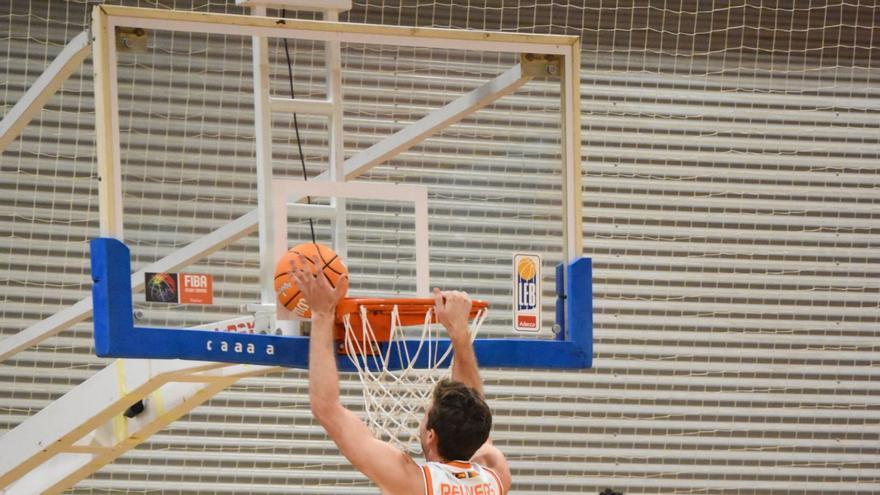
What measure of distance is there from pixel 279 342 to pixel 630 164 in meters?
5.29

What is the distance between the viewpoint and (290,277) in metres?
5.84

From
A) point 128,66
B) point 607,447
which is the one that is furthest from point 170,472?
point 128,66

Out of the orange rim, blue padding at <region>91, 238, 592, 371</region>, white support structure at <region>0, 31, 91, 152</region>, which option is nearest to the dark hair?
the orange rim

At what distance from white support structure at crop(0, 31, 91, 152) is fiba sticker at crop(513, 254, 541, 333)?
2.34 m

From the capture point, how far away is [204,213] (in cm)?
623

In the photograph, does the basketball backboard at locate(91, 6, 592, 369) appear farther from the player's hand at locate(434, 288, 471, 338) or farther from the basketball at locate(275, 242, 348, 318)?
the player's hand at locate(434, 288, 471, 338)

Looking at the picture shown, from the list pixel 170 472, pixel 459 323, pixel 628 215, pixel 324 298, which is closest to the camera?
pixel 324 298

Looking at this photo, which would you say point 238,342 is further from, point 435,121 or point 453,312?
point 435,121

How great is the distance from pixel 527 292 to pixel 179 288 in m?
1.68

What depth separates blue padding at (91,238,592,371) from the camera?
568 cm

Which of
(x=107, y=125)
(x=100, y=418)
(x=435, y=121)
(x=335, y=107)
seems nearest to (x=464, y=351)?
(x=335, y=107)

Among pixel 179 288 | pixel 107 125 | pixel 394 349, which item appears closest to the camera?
pixel 107 125

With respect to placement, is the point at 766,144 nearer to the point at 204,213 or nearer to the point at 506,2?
the point at 506,2

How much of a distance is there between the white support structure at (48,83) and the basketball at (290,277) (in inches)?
61.0
